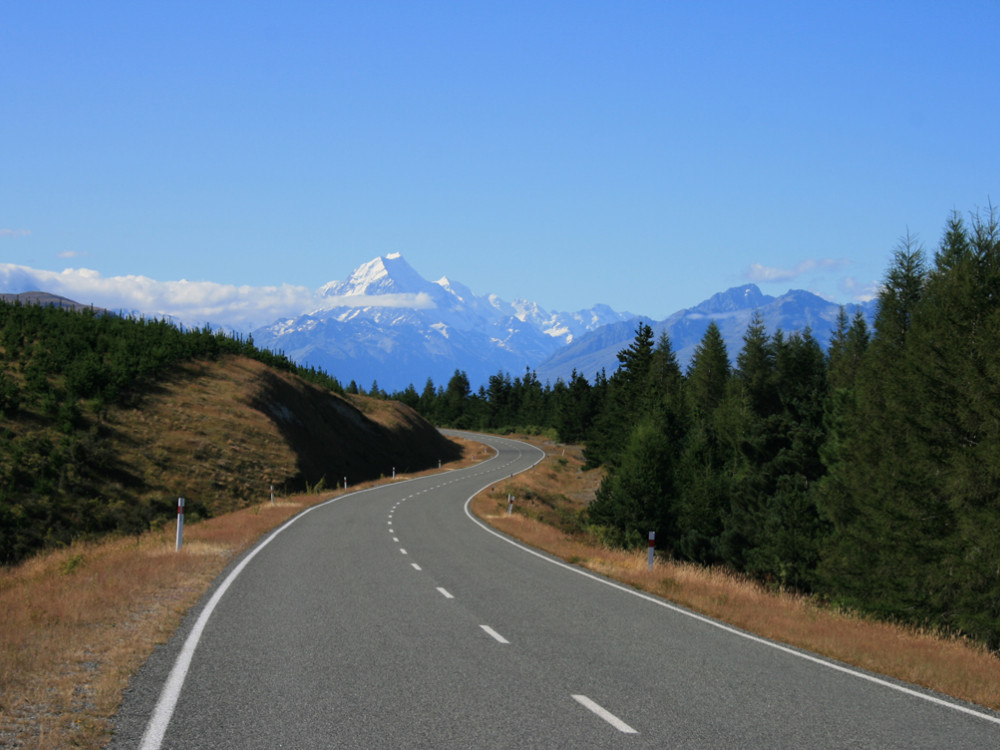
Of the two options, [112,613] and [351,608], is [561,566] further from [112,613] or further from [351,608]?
[112,613]

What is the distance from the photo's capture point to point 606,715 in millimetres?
6199

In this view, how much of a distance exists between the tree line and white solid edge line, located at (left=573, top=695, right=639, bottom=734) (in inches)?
637

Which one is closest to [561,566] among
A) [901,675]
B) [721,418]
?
[901,675]

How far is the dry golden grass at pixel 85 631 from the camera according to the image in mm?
5637

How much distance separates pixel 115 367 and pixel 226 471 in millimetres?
10146

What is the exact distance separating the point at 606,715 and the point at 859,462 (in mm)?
27751

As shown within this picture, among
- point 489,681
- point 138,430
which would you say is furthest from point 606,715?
point 138,430

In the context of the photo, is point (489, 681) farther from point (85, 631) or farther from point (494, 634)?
point (85, 631)

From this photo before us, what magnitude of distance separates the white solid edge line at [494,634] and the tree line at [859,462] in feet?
47.3

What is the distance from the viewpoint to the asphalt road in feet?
18.7

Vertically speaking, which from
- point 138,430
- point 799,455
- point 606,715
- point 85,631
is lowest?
point 85,631

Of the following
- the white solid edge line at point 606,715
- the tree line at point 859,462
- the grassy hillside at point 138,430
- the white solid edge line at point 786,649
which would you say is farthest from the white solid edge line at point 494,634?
the grassy hillside at point 138,430

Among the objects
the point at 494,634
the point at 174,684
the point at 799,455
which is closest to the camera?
the point at 174,684

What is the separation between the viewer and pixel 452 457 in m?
88.8
